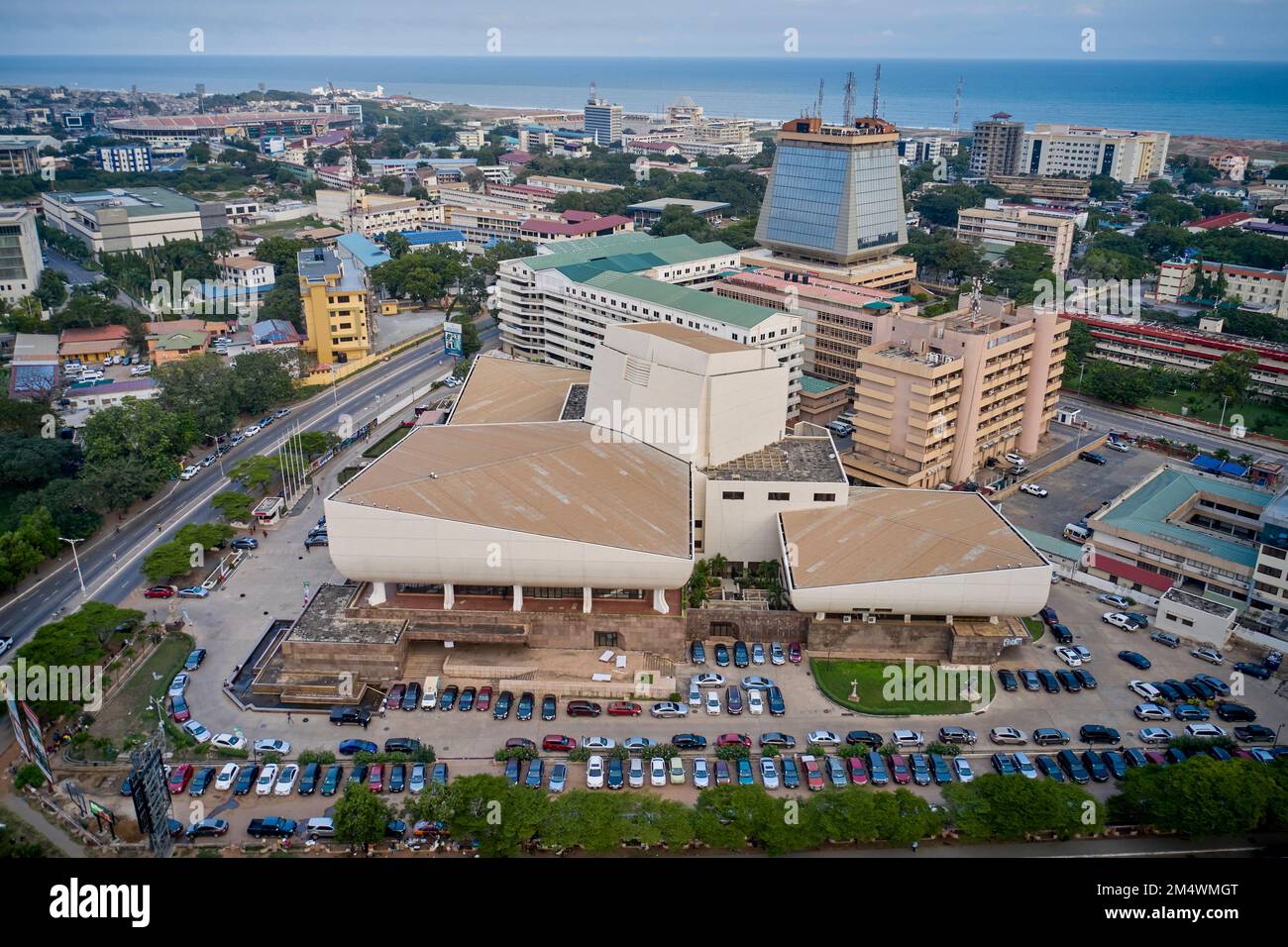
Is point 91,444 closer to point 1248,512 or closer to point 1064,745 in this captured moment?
point 1064,745

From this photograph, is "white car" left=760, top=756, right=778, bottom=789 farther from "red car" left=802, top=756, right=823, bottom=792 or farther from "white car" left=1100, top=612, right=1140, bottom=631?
"white car" left=1100, top=612, right=1140, bottom=631

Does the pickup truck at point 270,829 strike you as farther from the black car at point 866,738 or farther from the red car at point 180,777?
the black car at point 866,738

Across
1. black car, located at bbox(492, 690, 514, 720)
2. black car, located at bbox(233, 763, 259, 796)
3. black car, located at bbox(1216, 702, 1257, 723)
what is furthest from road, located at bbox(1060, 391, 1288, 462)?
black car, located at bbox(233, 763, 259, 796)

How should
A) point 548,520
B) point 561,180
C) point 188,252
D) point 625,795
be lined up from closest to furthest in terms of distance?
point 625,795 < point 548,520 < point 188,252 < point 561,180

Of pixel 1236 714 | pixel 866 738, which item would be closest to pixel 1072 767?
pixel 866 738

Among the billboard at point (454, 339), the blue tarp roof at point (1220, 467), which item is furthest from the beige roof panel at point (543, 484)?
the blue tarp roof at point (1220, 467)

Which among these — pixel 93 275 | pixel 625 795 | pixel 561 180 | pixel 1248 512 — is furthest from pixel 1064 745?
pixel 561 180
